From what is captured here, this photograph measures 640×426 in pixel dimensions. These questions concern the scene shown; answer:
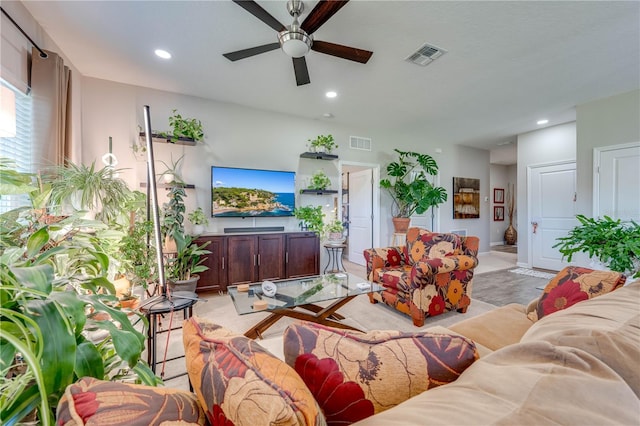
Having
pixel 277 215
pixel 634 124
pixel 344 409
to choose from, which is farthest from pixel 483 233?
pixel 344 409

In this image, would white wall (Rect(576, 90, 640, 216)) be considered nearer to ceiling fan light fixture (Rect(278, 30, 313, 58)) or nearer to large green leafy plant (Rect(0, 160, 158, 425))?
ceiling fan light fixture (Rect(278, 30, 313, 58))

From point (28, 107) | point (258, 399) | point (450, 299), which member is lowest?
point (450, 299)

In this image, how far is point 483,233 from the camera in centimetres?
677

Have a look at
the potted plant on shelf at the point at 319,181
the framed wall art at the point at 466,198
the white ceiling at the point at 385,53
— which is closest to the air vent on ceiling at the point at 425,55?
the white ceiling at the point at 385,53

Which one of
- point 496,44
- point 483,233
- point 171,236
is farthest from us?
point 483,233

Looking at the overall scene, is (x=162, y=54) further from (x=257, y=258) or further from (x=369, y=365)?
(x=369, y=365)

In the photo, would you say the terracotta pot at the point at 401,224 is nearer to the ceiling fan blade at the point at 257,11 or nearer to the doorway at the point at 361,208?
the doorway at the point at 361,208

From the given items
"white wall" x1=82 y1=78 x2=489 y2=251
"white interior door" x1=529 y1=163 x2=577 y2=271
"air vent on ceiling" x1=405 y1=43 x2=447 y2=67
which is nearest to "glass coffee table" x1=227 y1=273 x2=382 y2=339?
"white wall" x1=82 y1=78 x2=489 y2=251

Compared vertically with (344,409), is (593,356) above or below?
above

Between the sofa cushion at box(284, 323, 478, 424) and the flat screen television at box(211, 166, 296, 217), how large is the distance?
11.6 ft

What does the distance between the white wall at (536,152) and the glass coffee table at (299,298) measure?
15.3ft

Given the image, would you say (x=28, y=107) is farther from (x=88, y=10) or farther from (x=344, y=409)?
(x=344, y=409)

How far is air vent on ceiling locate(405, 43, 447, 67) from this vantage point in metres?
2.65

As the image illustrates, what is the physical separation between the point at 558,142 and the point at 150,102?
6.97 metres
